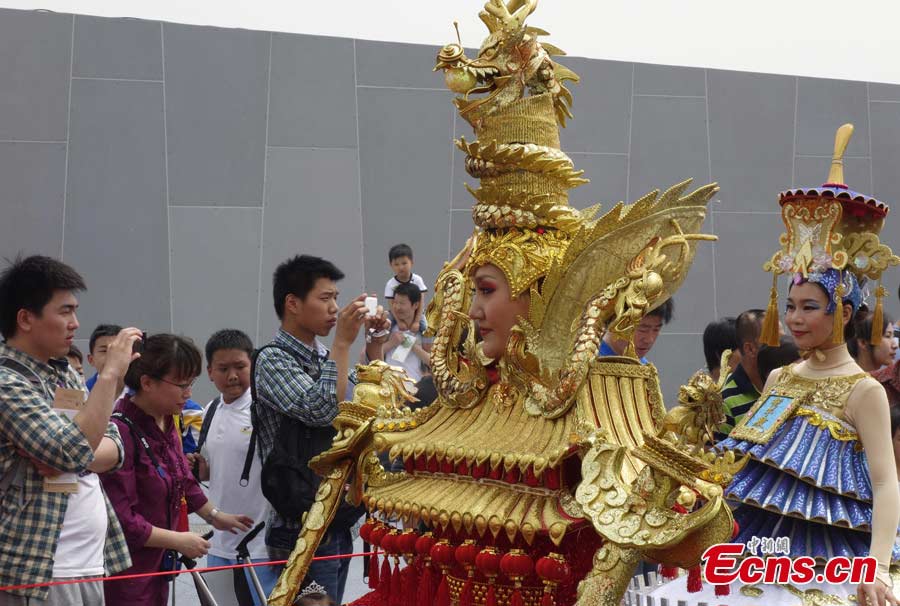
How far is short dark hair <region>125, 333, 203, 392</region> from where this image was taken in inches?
155

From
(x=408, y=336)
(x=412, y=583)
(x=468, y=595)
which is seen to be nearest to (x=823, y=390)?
(x=468, y=595)

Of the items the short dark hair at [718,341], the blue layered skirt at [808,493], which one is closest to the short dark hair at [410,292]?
the short dark hair at [718,341]

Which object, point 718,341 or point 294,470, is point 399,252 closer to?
point 718,341

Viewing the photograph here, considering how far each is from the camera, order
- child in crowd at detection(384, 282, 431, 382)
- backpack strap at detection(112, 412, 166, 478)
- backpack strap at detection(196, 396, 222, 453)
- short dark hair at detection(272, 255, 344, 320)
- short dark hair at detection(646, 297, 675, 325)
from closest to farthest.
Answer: backpack strap at detection(112, 412, 166, 478) < short dark hair at detection(272, 255, 344, 320) < backpack strap at detection(196, 396, 222, 453) < short dark hair at detection(646, 297, 675, 325) < child in crowd at detection(384, 282, 431, 382)

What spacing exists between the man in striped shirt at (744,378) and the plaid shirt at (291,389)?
152 centimetres

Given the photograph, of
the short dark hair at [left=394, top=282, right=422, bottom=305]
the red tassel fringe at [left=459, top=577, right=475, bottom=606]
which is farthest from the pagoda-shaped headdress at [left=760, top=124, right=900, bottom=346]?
the short dark hair at [left=394, top=282, right=422, bottom=305]

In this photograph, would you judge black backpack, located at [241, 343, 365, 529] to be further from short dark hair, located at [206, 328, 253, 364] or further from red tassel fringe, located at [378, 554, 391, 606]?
short dark hair, located at [206, 328, 253, 364]

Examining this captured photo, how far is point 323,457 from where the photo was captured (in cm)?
349

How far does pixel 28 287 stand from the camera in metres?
3.52

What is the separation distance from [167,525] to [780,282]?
5.29m

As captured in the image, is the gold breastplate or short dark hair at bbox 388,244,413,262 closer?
the gold breastplate

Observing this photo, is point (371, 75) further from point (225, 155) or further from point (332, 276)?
point (332, 276)

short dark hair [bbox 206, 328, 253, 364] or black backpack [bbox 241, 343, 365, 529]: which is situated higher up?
short dark hair [bbox 206, 328, 253, 364]

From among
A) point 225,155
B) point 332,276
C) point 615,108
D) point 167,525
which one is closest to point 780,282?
point 615,108
